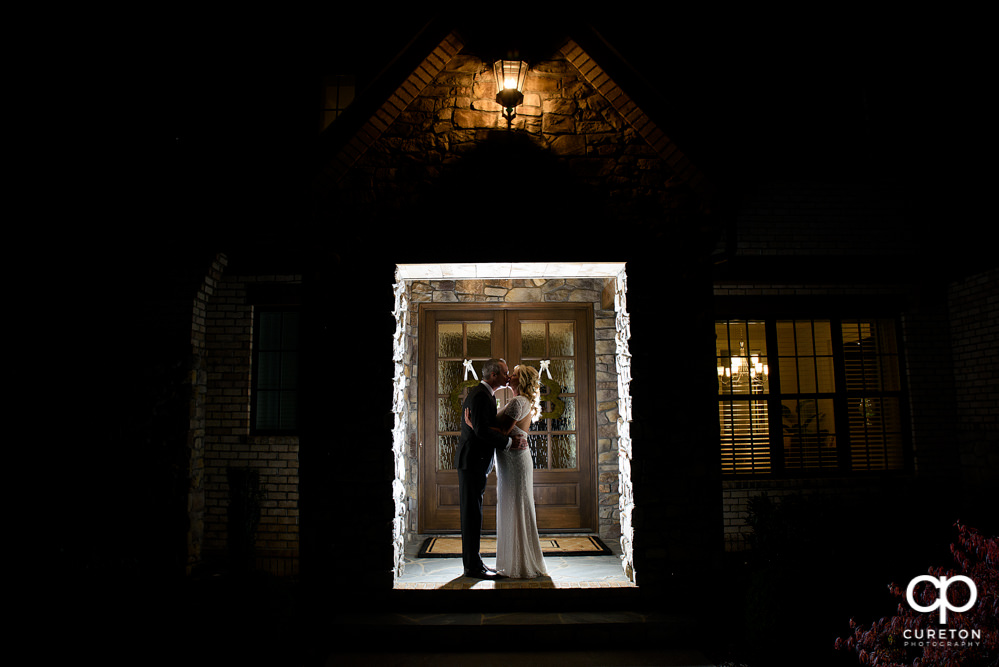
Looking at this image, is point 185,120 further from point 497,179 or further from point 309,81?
point 497,179

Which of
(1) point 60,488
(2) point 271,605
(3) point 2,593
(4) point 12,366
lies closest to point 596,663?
(2) point 271,605

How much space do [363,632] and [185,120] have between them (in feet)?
24.4

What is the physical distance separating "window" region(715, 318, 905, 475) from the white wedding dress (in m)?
3.20

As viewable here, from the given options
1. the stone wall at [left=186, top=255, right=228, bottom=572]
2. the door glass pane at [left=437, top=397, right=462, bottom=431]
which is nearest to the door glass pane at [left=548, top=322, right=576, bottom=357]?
the door glass pane at [left=437, top=397, right=462, bottom=431]

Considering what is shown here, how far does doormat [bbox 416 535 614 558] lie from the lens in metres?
6.27

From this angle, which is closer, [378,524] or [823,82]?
[378,524]

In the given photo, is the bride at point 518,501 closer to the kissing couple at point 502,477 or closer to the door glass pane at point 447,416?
the kissing couple at point 502,477

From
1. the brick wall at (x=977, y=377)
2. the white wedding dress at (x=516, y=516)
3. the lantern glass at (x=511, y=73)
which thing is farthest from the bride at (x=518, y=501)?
the brick wall at (x=977, y=377)

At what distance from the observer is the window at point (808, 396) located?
704cm

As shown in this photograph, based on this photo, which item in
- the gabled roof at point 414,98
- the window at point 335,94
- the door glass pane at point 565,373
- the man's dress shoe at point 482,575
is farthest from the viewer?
the window at point 335,94

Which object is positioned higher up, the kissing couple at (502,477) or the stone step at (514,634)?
the kissing couple at (502,477)

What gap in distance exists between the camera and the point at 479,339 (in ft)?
24.7

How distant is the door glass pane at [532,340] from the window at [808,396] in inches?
97.9

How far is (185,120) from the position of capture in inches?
294
